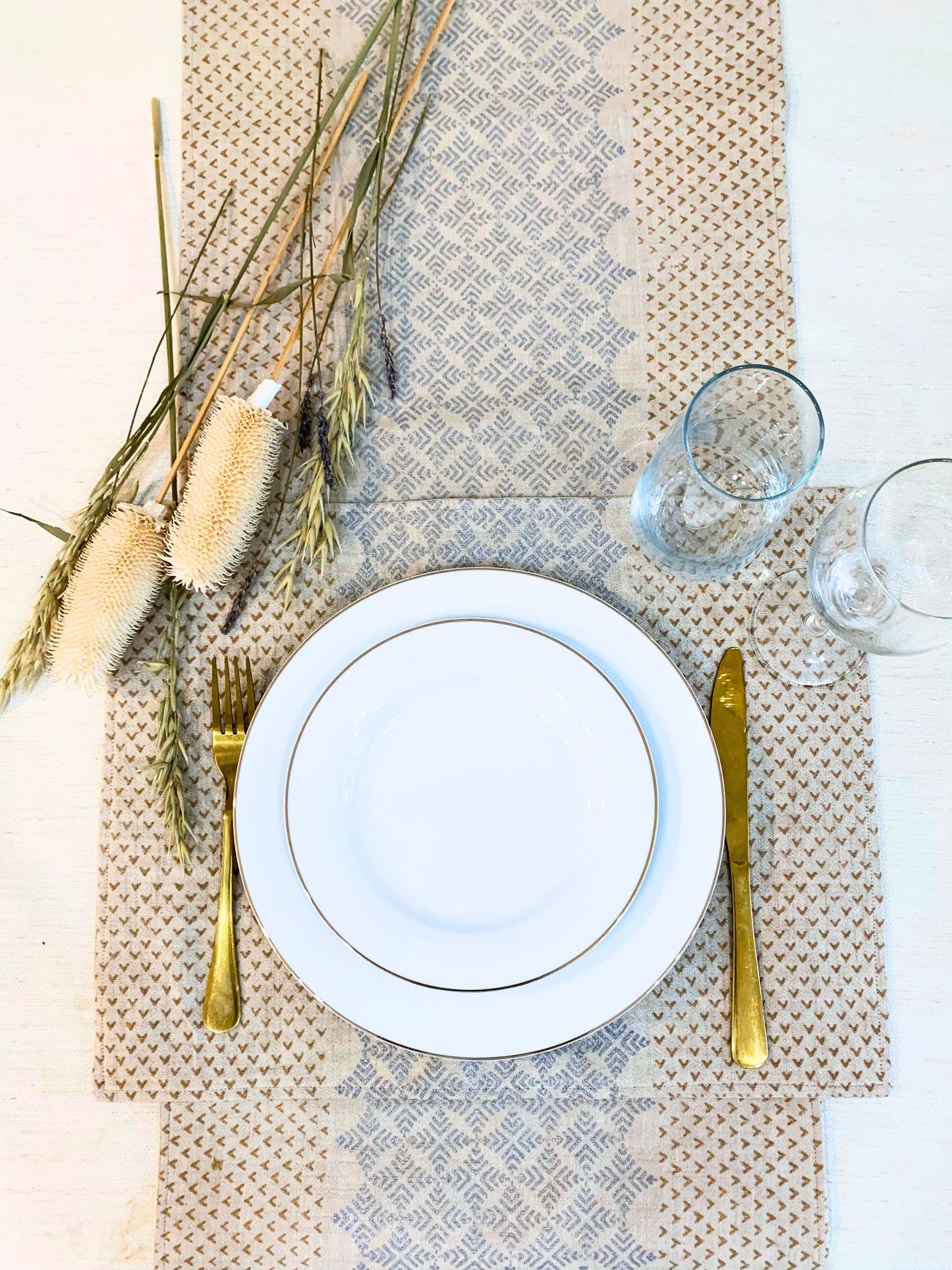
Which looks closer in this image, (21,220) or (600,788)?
(600,788)

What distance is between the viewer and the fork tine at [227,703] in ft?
2.20

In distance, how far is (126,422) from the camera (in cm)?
75

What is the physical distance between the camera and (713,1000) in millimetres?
664

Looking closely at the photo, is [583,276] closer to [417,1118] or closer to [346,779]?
[346,779]

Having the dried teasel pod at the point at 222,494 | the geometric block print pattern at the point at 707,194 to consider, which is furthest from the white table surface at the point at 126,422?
the dried teasel pod at the point at 222,494

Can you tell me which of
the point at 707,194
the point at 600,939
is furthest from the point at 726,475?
the point at 600,939

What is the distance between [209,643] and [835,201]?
651 mm

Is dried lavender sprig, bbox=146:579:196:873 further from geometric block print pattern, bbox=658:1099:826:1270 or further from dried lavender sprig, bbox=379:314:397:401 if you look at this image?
geometric block print pattern, bbox=658:1099:826:1270

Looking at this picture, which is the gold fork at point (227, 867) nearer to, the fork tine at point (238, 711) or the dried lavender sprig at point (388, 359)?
the fork tine at point (238, 711)

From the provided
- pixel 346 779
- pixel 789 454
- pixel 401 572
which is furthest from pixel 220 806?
pixel 789 454

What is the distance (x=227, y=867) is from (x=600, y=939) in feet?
0.93

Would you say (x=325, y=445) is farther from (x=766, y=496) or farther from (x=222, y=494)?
(x=766, y=496)

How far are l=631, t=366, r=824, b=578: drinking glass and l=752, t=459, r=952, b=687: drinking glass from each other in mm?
48

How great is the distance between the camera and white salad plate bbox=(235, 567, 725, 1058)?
0.63m
